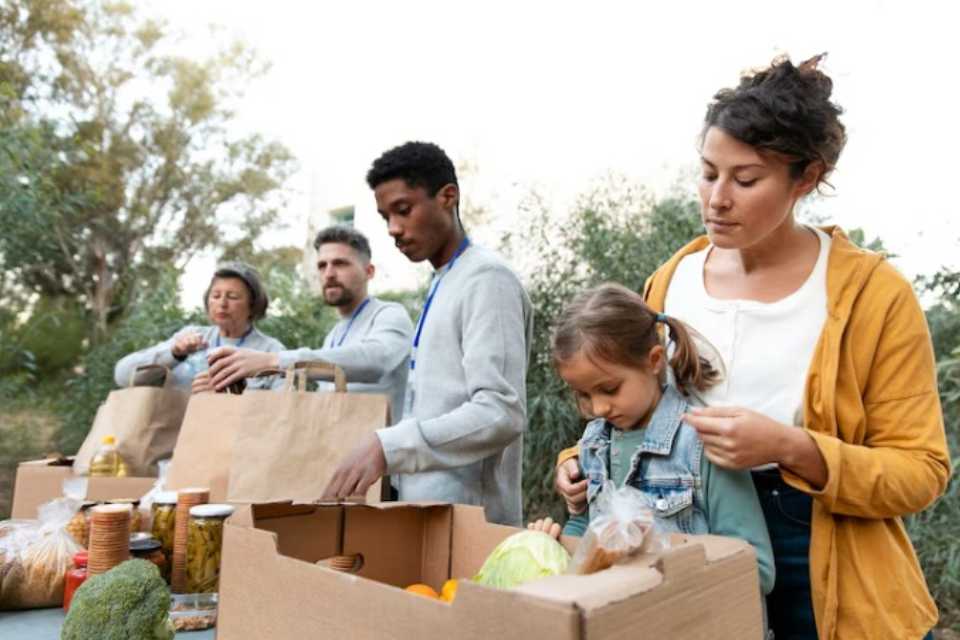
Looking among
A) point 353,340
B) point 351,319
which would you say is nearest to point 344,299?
point 351,319

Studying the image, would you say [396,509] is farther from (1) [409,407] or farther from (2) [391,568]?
(1) [409,407]

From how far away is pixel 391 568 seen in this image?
1.33 m

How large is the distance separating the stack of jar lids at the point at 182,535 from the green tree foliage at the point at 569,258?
2728 millimetres

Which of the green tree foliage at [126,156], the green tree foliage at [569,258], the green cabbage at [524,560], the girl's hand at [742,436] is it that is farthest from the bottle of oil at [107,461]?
the green tree foliage at [126,156]

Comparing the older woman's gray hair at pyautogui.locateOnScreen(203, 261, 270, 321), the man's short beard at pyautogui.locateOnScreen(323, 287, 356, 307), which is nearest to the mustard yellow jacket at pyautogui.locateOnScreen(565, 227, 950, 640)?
the man's short beard at pyautogui.locateOnScreen(323, 287, 356, 307)

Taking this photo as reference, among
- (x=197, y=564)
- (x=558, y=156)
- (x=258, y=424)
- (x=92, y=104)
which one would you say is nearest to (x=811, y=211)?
(x=558, y=156)

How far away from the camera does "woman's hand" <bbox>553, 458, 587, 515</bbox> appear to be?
4.63ft

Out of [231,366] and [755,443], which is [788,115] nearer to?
[755,443]

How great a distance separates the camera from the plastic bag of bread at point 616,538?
84 cm

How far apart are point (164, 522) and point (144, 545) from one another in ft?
0.47

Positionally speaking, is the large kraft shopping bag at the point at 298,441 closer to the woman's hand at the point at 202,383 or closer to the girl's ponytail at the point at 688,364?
the woman's hand at the point at 202,383

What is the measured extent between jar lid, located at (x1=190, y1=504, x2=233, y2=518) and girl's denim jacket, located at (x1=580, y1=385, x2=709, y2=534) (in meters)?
0.73

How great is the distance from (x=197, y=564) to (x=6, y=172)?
3694 millimetres

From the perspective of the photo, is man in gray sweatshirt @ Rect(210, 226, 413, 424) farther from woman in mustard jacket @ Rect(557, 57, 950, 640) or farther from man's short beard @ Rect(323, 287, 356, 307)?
woman in mustard jacket @ Rect(557, 57, 950, 640)
